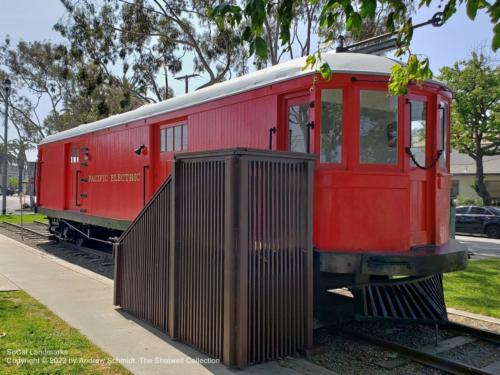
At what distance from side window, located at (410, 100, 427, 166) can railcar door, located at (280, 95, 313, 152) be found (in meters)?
1.32

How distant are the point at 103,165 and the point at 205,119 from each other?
184 inches

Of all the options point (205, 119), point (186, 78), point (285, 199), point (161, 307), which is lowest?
point (161, 307)

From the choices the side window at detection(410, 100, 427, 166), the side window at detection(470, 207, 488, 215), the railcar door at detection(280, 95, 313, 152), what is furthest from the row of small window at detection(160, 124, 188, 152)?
the side window at detection(470, 207, 488, 215)

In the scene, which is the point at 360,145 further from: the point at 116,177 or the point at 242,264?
Result: the point at 116,177

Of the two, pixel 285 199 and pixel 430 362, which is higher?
pixel 285 199

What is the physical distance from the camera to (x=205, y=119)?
7.57 m

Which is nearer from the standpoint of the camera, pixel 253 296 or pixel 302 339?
pixel 253 296

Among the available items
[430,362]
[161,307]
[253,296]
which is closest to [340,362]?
[430,362]

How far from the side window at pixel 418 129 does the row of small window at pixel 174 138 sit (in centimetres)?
381

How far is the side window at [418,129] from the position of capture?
602 centimetres

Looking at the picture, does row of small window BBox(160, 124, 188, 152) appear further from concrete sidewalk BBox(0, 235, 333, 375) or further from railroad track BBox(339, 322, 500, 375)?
railroad track BBox(339, 322, 500, 375)

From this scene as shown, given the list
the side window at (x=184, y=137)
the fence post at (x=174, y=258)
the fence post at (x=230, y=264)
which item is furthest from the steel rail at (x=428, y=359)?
the side window at (x=184, y=137)

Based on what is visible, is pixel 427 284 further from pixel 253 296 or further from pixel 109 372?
pixel 109 372

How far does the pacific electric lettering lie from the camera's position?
9785mm
